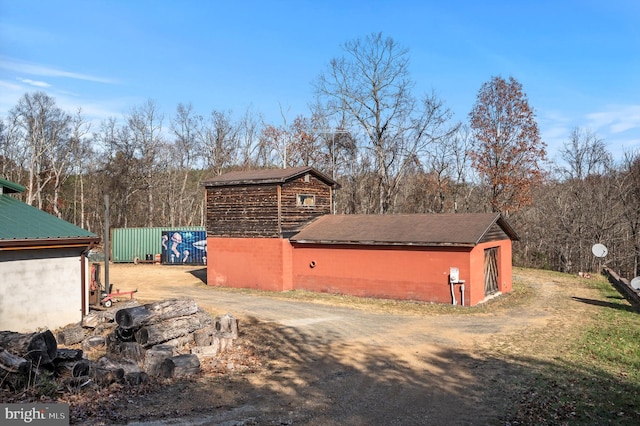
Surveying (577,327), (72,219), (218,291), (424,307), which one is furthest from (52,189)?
(577,327)

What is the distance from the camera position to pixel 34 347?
29.3 feet

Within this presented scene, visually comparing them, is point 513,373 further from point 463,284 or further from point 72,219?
point 72,219

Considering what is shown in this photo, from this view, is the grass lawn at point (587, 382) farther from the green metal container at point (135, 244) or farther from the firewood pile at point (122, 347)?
the green metal container at point (135, 244)

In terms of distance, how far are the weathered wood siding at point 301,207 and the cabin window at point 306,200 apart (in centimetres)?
10

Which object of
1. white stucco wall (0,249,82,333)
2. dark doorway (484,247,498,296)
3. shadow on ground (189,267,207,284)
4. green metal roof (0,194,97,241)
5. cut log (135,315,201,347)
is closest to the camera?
cut log (135,315,201,347)

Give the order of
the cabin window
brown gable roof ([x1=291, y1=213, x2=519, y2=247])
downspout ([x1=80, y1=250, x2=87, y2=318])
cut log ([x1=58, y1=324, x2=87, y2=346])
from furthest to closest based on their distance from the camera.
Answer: the cabin window → brown gable roof ([x1=291, y1=213, x2=519, y2=247]) → downspout ([x1=80, y1=250, x2=87, y2=318]) → cut log ([x1=58, y1=324, x2=87, y2=346])

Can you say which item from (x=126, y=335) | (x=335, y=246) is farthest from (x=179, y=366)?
(x=335, y=246)

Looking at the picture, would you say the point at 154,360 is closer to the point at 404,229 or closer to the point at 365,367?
the point at 365,367

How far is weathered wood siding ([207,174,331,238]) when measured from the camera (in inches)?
907

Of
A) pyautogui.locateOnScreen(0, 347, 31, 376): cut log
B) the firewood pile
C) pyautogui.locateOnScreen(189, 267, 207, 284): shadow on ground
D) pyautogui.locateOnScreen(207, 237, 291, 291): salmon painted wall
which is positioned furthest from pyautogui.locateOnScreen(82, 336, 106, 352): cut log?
pyautogui.locateOnScreen(189, 267, 207, 284): shadow on ground

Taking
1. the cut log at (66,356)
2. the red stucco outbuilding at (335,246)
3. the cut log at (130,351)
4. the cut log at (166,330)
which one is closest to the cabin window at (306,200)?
the red stucco outbuilding at (335,246)

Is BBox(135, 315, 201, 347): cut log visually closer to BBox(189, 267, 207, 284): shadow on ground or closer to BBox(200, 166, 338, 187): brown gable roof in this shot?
BBox(200, 166, 338, 187): brown gable roof

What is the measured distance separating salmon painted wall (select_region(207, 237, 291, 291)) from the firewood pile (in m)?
9.02

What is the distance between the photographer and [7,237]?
13164 mm
